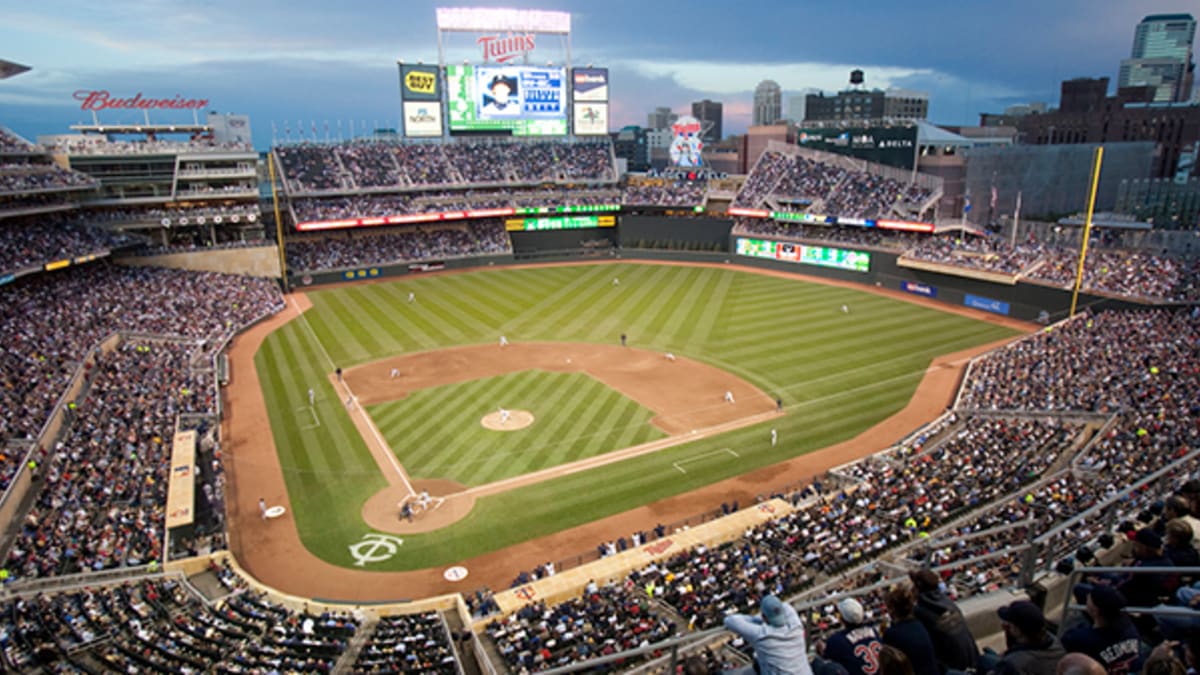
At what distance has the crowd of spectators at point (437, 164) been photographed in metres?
65.6

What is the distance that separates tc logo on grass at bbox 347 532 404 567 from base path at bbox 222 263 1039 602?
0.65m

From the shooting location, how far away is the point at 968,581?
15195mm

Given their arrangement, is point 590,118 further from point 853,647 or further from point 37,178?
point 853,647

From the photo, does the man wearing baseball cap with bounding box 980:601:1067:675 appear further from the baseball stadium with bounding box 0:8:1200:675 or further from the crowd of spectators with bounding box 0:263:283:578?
the crowd of spectators with bounding box 0:263:283:578

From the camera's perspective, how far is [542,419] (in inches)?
1237

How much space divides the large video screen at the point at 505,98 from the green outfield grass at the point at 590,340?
15346mm

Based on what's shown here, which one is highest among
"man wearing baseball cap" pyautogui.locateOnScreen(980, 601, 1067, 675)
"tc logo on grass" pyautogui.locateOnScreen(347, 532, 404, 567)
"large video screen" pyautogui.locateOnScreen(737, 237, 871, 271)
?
"man wearing baseball cap" pyautogui.locateOnScreen(980, 601, 1067, 675)

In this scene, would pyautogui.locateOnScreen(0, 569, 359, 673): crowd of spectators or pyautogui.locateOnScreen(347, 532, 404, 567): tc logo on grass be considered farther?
pyautogui.locateOnScreen(347, 532, 404, 567): tc logo on grass

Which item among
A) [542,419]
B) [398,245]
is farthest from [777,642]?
[398,245]

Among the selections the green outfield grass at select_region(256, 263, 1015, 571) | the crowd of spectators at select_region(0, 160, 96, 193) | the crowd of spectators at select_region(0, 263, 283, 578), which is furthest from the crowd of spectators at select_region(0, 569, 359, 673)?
the crowd of spectators at select_region(0, 160, 96, 193)

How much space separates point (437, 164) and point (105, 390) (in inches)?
1770

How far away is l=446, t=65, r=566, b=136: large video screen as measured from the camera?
221 ft

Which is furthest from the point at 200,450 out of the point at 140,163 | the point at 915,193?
the point at 915,193

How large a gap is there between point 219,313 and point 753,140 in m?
80.8
